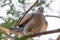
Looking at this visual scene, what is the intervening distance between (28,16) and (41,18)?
0.07 metres

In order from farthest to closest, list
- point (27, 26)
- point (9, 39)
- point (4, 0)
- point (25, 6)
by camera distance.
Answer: point (25, 6) → point (4, 0) → point (27, 26) → point (9, 39)

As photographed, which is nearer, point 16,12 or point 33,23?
point 33,23

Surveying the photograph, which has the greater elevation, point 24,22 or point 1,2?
point 1,2

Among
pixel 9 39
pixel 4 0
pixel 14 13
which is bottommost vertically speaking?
pixel 9 39

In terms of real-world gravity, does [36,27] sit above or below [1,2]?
below

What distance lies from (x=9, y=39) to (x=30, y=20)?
7.8 inches

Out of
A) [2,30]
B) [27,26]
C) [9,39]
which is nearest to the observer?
[2,30]

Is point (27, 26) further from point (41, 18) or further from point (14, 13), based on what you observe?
point (14, 13)

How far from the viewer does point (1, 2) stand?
141 cm

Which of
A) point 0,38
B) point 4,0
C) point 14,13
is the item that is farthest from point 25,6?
point 0,38

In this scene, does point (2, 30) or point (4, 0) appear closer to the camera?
point (2, 30)

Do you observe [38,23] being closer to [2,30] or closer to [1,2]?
[2,30]

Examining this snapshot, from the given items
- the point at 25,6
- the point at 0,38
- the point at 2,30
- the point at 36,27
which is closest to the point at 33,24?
the point at 36,27

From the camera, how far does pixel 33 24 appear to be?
3.05 feet
